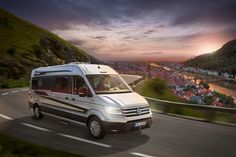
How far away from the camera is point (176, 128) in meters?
10.8

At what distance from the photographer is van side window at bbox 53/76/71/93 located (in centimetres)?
1033

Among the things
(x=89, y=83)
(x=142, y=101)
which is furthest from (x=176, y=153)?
(x=89, y=83)

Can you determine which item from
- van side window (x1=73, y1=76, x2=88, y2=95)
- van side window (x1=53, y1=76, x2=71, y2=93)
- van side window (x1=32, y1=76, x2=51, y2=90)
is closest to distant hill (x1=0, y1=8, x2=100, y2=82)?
van side window (x1=32, y1=76, x2=51, y2=90)

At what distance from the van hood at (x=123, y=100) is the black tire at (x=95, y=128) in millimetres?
728

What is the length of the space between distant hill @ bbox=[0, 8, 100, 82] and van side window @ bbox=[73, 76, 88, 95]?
4050cm

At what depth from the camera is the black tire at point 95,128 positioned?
8793 millimetres

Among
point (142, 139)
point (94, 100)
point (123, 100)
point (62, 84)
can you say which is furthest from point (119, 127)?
point (62, 84)

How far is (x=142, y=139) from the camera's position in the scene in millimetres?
9094

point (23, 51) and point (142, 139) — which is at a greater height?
point (23, 51)

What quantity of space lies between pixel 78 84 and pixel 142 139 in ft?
9.35

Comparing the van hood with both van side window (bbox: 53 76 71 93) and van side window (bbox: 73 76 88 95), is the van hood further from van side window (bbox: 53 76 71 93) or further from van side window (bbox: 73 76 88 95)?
van side window (bbox: 53 76 71 93)

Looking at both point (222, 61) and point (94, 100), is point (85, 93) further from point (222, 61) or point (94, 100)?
point (222, 61)

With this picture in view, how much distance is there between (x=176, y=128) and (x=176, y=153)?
3.21 metres

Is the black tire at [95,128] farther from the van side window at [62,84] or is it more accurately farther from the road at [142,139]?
the van side window at [62,84]
